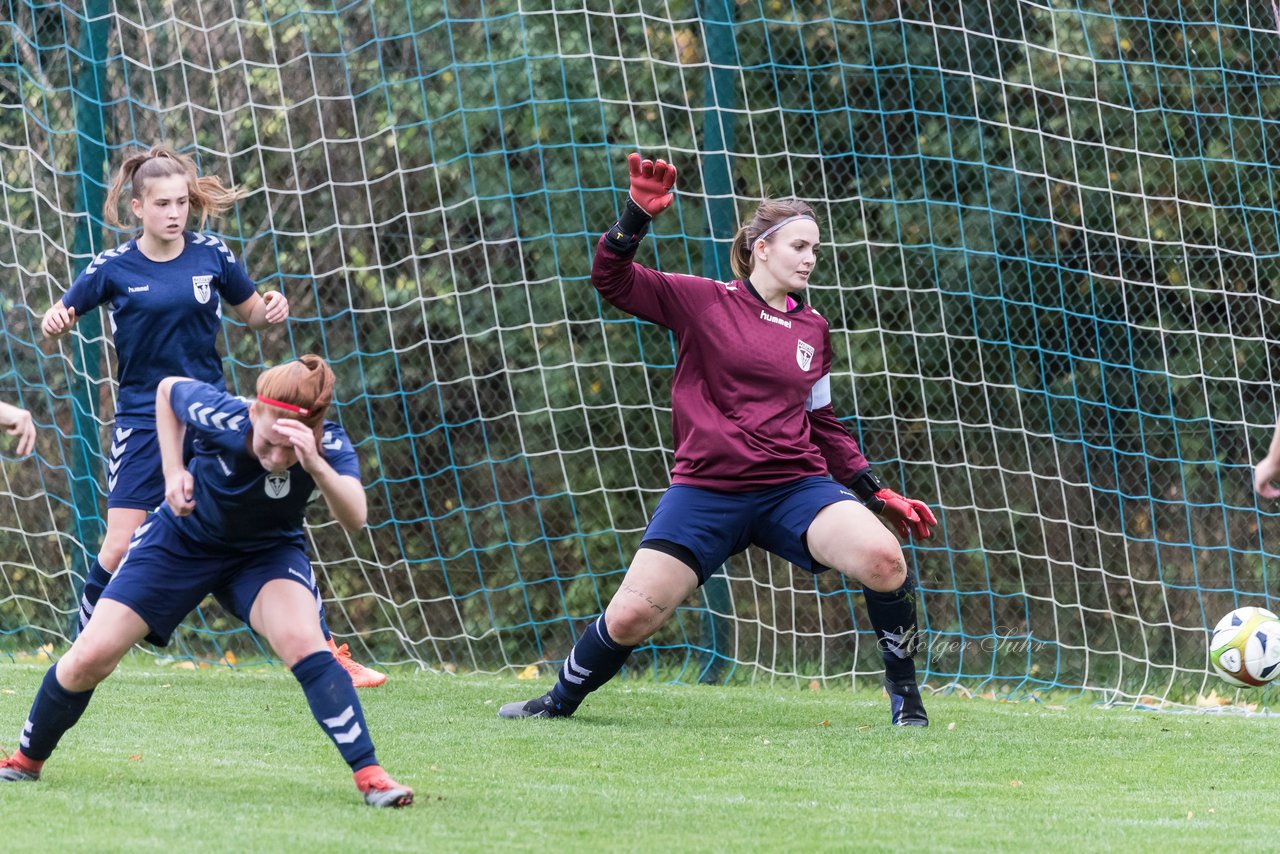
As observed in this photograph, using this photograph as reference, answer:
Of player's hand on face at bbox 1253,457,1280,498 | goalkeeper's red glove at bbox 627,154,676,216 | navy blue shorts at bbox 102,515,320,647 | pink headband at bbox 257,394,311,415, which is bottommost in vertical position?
player's hand on face at bbox 1253,457,1280,498

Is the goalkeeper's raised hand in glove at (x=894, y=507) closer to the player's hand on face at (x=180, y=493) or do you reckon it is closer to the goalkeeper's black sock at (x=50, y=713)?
the player's hand on face at (x=180, y=493)

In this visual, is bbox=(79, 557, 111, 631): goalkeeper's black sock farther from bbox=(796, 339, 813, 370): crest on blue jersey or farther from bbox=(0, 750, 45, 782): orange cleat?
bbox=(796, 339, 813, 370): crest on blue jersey

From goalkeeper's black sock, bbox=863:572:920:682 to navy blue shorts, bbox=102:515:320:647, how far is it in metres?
2.10

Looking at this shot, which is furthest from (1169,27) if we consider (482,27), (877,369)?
(482,27)

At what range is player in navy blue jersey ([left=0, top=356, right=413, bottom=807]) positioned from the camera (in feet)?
12.2

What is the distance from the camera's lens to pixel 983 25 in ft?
26.6

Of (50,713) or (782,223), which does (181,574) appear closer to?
(50,713)

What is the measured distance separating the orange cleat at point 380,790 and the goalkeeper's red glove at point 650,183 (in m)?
2.10

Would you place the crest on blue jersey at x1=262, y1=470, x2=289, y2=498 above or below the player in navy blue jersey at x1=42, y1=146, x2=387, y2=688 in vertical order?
below

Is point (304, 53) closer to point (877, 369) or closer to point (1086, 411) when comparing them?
point (877, 369)

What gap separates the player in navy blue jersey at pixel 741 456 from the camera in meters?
5.17

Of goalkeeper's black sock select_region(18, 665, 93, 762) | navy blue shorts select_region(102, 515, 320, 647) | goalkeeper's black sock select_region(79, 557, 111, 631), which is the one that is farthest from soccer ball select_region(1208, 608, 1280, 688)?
goalkeeper's black sock select_region(79, 557, 111, 631)

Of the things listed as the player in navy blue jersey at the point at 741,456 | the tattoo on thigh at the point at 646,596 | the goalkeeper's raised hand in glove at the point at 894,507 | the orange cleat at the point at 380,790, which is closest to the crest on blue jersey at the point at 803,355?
the player in navy blue jersey at the point at 741,456

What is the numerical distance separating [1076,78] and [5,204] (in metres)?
5.32
